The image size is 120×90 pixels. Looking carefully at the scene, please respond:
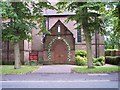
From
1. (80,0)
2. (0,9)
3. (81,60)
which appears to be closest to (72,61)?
(81,60)

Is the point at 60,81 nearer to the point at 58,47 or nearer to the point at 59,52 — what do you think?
the point at 59,52

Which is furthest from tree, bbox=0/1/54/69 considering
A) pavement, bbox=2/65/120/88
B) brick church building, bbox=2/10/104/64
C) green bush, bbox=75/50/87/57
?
green bush, bbox=75/50/87/57

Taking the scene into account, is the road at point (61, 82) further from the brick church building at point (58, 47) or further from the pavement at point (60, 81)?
the brick church building at point (58, 47)

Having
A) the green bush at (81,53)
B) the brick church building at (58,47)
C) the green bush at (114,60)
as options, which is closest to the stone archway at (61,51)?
the brick church building at (58,47)

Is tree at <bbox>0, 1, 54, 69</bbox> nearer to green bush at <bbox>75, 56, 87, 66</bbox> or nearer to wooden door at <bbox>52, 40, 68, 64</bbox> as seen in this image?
green bush at <bbox>75, 56, 87, 66</bbox>

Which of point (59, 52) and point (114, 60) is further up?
point (59, 52)

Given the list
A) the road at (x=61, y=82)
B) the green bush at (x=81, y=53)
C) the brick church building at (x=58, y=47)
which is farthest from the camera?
the green bush at (x=81, y=53)

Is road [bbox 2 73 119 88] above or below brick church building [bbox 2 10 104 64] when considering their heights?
below

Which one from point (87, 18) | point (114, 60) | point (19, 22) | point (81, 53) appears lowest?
point (114, 60)

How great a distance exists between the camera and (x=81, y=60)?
105 ft

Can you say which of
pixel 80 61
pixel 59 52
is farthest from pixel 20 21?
pixel 59 52

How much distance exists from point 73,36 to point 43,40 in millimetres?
4445

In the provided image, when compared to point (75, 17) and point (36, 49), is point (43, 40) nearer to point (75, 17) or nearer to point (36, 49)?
point (36, 49)

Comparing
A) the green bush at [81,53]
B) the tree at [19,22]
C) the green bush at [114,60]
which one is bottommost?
the green bush at [114,60]
